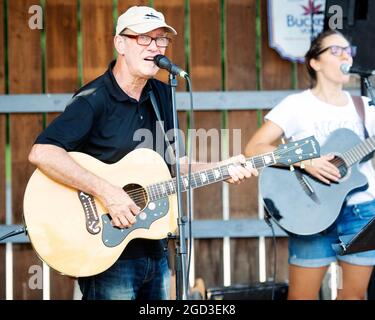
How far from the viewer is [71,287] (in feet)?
19.6

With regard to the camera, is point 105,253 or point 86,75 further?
point 86,75

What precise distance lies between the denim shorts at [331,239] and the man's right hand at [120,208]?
1156 millimetres

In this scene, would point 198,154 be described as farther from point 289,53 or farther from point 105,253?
point 105,253

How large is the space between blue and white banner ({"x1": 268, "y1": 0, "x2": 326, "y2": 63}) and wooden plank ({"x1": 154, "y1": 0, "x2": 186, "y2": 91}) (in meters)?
0.65

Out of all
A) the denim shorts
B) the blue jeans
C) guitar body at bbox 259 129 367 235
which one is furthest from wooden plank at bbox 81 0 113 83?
the blue jeans

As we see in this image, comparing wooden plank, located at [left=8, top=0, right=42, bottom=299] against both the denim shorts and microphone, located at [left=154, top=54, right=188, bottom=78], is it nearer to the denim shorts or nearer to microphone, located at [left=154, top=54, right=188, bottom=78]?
the denim shorts

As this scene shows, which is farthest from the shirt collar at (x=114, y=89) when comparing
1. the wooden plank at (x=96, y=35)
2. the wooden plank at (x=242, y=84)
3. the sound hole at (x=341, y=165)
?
the wooden plank at (x=242, y=84)

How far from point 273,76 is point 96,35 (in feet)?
4.42

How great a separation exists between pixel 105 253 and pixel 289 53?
264 cm

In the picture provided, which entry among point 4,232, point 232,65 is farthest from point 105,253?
point 232,65

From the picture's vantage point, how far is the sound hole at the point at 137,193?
4027 mm

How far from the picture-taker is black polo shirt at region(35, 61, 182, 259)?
389 cm

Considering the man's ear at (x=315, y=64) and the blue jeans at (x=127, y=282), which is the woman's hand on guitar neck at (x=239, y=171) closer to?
the blue jeans at (x=127, y=282)

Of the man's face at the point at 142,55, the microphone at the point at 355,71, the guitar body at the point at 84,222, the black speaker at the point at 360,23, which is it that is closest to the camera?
the guitar body at the point at 84,222
